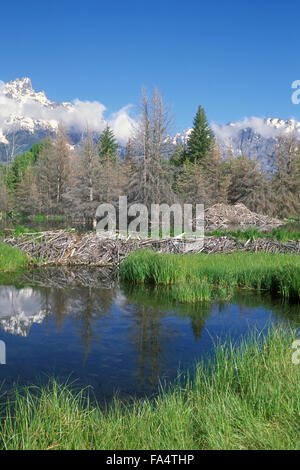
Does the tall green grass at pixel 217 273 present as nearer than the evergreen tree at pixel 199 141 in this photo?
Yes

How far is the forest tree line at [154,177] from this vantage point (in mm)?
29641

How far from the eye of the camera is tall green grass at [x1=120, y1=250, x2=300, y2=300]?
444 inches


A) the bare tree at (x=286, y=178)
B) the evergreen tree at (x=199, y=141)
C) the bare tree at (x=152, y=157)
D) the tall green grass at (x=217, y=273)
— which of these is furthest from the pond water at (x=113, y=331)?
the evergreen tree at (x=199, y=141)

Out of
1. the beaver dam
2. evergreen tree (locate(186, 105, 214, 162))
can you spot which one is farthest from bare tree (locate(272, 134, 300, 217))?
the beaver dam

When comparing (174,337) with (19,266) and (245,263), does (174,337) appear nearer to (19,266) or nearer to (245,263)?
(245,263)

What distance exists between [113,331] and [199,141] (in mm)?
54474

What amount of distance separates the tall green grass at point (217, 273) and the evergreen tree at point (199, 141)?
4689cm

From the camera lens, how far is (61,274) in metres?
15.4

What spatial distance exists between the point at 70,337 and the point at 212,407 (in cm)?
472

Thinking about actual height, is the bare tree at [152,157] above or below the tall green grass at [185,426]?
above

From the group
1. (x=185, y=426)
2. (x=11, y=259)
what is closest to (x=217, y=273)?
(x=11, y=259)

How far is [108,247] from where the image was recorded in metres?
17.7

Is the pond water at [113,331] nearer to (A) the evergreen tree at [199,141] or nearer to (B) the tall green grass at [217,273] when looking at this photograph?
(B) the tall green grass at [217,273]

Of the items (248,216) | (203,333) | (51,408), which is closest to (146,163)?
(248,216)
